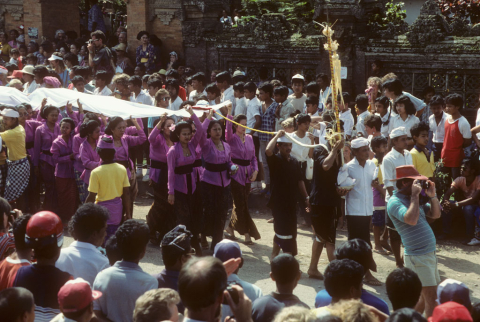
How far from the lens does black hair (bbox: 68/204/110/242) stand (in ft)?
16.5

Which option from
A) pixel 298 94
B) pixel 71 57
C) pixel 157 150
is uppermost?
pixel 71 57

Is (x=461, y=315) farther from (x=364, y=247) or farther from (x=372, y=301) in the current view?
(x=364, y=247)

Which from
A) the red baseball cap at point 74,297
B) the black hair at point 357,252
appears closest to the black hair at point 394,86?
the black hair at point 357,252

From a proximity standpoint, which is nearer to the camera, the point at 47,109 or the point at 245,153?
the point at 245,153

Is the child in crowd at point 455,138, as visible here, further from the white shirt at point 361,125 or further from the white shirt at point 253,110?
the white shirt at point 253,110

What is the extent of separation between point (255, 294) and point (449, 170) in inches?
233

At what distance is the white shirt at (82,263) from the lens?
4785 mm

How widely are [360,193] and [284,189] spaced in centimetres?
92

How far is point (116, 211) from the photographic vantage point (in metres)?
7.60

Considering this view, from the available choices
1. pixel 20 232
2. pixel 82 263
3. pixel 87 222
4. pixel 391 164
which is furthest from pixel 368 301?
pixel 391 164

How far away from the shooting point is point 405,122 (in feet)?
31.3

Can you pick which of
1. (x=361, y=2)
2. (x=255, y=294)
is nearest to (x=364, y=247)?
(x=255, y=294)

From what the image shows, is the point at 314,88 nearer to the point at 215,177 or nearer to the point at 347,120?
the point at 347,120

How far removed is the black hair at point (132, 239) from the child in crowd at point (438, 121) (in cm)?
631
